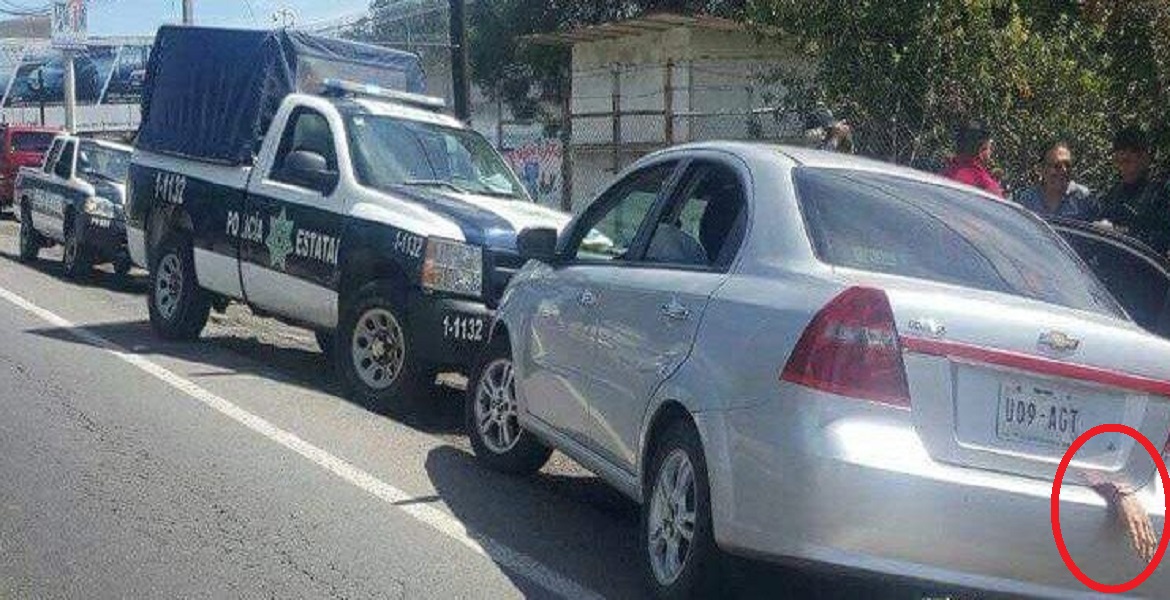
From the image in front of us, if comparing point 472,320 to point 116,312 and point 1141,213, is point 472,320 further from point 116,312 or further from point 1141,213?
point 116,312

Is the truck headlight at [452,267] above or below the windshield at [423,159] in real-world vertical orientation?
below

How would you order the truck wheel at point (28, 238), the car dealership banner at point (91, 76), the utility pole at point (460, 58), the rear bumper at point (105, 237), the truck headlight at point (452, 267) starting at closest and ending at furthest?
1. the truck headlight at point (452, 267)
2. the rear bumper at point (105, 237)
3. the truck wheel at point (28, 238)
4. the utility pole at point (460, 58)
5. the car dealership banner at point (91, 76)

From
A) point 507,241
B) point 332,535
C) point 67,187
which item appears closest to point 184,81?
point 507,241

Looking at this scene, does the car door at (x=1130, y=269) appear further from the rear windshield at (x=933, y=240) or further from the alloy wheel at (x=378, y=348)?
the alloy wheel at (x=378, y=348)

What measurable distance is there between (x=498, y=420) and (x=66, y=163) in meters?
13.4

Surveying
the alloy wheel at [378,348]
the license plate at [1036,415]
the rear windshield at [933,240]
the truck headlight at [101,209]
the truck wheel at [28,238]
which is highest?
the rear windshield at [933,240]

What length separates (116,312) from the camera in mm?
15617

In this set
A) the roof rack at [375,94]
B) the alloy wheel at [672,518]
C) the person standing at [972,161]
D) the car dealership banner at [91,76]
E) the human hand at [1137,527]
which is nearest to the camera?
the human hand at [1137,527]

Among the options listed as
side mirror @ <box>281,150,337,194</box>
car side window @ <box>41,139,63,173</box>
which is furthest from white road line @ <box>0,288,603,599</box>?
car side window @ <box>41,139,63,173</box>

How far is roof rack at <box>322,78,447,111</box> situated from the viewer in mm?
12367

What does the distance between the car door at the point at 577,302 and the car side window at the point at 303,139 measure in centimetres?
427

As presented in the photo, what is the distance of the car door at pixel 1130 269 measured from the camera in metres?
7.31

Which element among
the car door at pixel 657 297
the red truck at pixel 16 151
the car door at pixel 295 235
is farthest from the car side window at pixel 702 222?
the red truck at pixel 16 151

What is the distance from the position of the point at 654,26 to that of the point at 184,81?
47.6 ft
